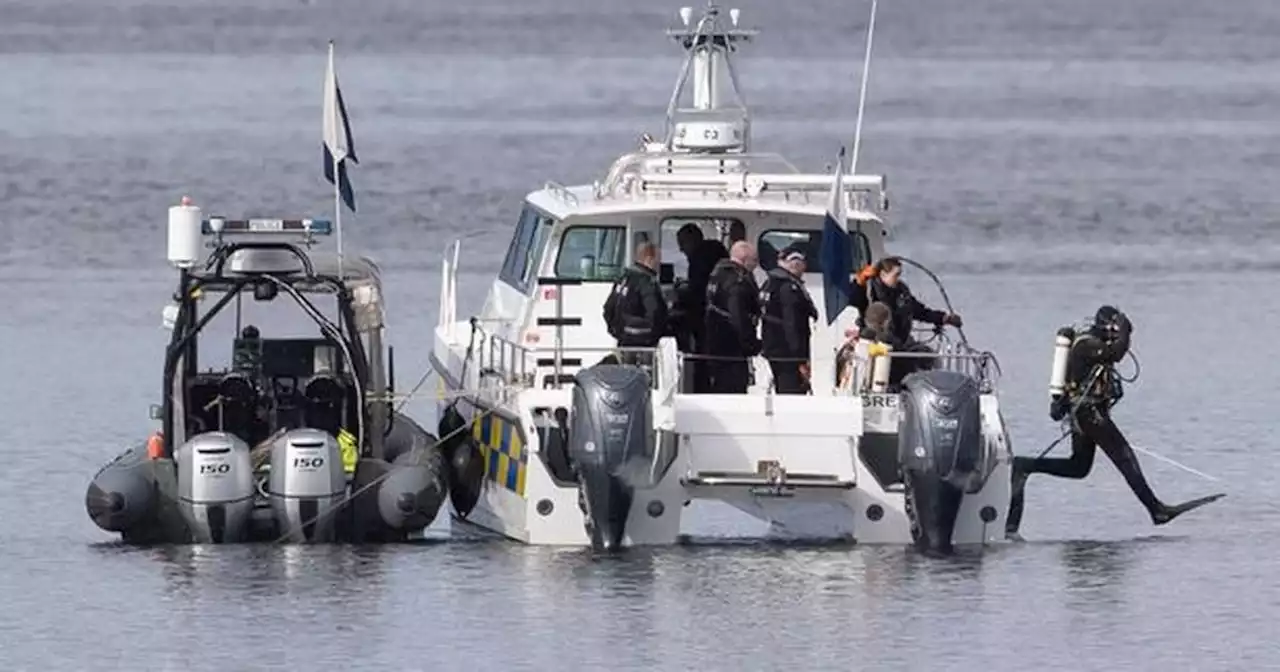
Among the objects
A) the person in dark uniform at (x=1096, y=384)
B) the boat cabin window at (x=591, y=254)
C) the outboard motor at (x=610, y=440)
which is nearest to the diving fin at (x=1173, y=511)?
the person in dark uniform at (x=1096, y=384)

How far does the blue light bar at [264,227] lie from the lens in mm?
22609

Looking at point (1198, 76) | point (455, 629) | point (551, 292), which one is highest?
point (1198, 76)

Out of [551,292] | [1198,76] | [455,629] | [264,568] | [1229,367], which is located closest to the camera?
[455,629]

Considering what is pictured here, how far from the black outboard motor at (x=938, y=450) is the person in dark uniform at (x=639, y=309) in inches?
72.1

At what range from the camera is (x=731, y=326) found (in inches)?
859

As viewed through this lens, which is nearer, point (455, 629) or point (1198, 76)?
point (455, 629)

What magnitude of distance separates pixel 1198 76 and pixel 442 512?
243ft

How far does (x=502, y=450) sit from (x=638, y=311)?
140cm

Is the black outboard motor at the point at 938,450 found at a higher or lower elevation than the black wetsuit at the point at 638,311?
lower

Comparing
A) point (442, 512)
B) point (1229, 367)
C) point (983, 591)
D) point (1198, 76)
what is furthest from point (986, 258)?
point (1198, 76)

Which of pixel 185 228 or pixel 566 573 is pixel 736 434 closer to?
pixel 566 573

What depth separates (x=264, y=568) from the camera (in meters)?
A: 21.2

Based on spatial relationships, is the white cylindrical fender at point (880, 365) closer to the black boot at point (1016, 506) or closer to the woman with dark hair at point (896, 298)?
the woman with dark hair at point (896, 298)

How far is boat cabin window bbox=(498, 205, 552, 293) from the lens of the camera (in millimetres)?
23734
